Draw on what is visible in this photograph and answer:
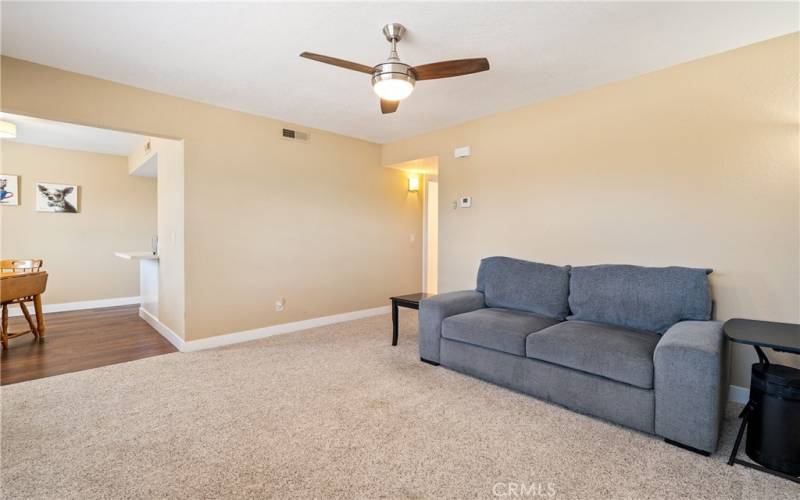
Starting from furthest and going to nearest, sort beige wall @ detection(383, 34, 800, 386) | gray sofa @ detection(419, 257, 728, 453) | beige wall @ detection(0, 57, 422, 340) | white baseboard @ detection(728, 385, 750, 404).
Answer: beige wall @ detection(0, 57, 422, 340) < white baseboard @ detection(728, 385, 750, 404) < beige wall @ detection(383, 34, 800, 386) < gray sofa @ detection(419, 257, 728, 453)

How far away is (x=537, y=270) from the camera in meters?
3.39

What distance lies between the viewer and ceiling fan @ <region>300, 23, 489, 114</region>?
226cm

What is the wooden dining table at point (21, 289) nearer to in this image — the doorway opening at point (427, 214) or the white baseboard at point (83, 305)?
the white baseboard at point (83, 305)

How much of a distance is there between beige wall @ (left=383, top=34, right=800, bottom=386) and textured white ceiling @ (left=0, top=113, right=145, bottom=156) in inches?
187

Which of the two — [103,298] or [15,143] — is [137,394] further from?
[15,143]

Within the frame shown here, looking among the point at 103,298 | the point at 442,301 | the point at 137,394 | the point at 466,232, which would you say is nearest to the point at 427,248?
the point at 466,232

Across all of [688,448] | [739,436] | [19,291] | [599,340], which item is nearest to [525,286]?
[599,340]

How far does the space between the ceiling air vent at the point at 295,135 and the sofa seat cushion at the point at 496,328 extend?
2.94 meters

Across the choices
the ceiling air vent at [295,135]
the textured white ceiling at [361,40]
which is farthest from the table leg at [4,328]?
the ceiling air vent at [295,135]

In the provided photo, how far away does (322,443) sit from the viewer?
6.78 ft

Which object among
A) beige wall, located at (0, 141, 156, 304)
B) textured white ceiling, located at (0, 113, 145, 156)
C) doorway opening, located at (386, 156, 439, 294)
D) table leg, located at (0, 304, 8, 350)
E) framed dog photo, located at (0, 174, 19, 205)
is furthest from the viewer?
doorway opening, located at (386, 156, 439, 294)

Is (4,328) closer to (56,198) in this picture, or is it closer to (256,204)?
(56,198)

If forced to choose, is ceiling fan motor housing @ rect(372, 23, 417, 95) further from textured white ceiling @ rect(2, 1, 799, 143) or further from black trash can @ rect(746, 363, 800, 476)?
black trash can @ rect(746, 363, 800, 476)

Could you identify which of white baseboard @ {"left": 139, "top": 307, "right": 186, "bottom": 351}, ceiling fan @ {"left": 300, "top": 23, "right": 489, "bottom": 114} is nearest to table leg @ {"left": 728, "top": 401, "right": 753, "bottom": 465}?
ceiling fan @ {"left": 300, "top": 23, "right": 489, "bottom": 114}
